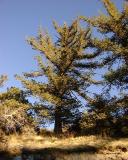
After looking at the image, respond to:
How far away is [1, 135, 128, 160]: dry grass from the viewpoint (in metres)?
20.3

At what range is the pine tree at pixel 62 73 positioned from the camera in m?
29.3

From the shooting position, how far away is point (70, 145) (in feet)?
76.1

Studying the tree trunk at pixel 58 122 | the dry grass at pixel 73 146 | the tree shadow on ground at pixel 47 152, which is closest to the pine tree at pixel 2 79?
the tree trunk at pixel 58 122

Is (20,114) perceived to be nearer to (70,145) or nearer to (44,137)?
(44,137)

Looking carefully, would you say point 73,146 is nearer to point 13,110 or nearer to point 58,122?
point 13,110

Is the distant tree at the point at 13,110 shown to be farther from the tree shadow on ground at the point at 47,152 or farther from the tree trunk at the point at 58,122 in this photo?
the tree shadow on ground at the point at 47,152

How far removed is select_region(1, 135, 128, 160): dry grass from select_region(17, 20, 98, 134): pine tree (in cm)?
332

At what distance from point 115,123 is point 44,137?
538 centimetres

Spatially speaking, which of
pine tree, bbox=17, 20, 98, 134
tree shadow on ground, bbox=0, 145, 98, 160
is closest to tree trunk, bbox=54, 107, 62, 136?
pine tree, bbox=17, 20, 98, 134

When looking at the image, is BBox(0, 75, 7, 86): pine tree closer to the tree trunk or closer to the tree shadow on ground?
the tree trunk

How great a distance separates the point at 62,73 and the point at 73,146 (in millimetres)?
8544

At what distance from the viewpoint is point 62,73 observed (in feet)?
98.0

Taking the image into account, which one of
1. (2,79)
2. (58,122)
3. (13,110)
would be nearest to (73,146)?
(13,110)

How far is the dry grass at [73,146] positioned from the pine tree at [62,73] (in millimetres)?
3320
